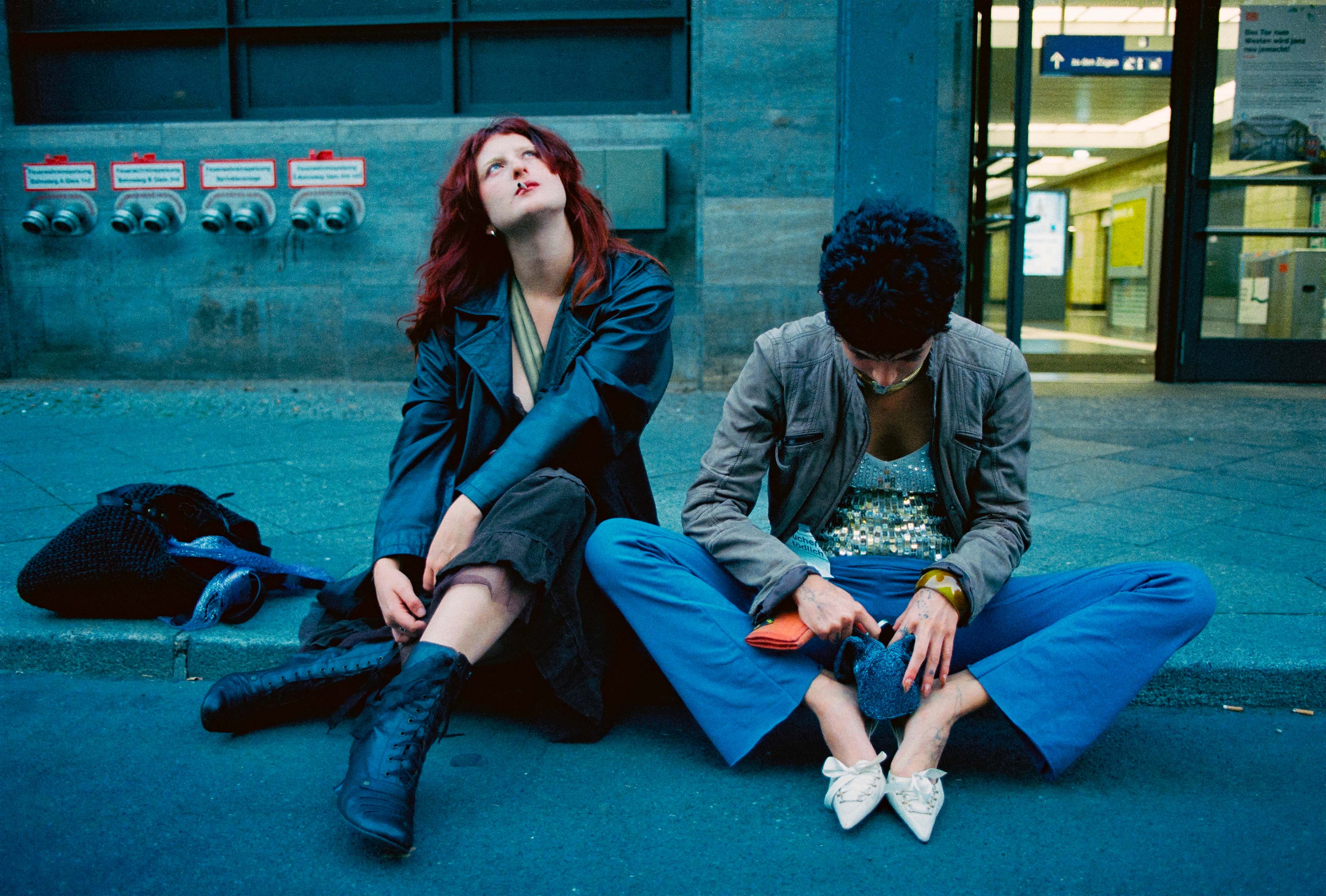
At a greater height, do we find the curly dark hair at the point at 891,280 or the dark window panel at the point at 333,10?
the dark window panel at the point at 333,10

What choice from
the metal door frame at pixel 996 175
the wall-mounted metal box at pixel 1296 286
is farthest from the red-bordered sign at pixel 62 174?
the wall-mounted metal box at pixel 1296 286

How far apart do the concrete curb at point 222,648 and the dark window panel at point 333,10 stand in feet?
19.0

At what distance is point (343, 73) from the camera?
770 centimetres

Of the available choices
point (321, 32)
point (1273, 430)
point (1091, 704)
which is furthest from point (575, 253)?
point (321, 32)

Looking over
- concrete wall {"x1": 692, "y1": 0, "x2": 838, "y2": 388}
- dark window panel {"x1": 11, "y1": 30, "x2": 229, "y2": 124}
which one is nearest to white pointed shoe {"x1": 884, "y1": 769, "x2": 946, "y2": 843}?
concrete wall {"x1": 692, "y1": 0, "x2": 838, "y2": 388}

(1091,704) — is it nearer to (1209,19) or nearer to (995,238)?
(1209,19)

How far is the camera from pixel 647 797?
86.9 inches

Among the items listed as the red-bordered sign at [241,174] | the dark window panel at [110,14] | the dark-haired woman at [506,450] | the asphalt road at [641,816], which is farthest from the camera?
the dark window panel at [110,14]

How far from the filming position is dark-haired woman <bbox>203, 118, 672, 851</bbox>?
2242 mm

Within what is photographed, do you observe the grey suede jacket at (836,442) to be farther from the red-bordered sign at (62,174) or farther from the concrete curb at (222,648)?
the red-bordered sign at (62,174)

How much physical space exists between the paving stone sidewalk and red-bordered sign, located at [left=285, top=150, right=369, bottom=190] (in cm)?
146

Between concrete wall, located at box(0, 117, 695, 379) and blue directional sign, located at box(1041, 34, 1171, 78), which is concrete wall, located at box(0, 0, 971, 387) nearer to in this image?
concrete wall, located at box(0, 117, 695, 379)

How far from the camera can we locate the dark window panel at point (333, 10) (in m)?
7.55

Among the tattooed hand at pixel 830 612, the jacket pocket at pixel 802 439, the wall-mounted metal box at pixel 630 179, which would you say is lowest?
the tattooed hand at pixel 830 612
